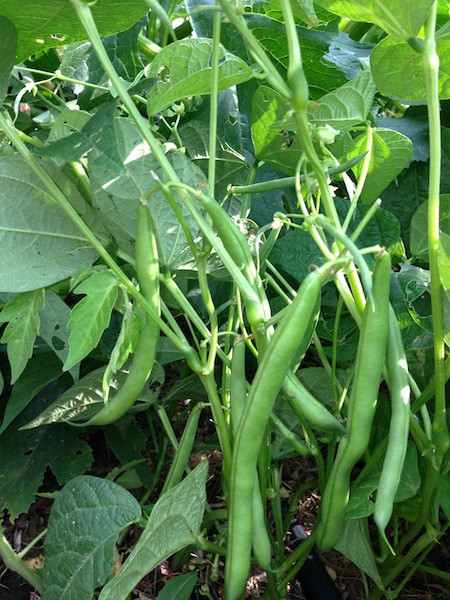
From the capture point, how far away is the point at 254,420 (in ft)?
1.90

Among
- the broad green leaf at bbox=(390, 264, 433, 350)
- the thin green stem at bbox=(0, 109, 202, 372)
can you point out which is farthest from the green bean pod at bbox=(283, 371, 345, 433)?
the broad green leaf at bbox=(390, 264, 433, 350)

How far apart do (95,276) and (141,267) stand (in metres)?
0.05

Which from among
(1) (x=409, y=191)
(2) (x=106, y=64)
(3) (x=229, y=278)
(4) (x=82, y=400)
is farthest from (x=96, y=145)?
(1) (x=409, y=191)

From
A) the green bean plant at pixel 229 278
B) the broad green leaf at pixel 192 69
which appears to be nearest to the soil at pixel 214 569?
the green bean plant at pixel 229 278

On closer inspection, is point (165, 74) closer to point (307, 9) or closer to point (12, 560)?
point (307, 9)

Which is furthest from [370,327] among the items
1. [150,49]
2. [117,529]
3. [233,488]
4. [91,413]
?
[150,49]

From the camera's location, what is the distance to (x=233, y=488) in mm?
630

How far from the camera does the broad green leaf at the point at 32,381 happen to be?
3.14 ft

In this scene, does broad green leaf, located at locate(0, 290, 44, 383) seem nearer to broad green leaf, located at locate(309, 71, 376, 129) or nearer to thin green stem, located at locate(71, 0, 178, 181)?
thin green stem, located at locate(71, 0, 178, 181)

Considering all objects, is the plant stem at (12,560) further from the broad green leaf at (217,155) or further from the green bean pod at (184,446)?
the broad green leaf at (217,155)

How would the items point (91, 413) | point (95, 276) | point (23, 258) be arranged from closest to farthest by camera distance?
point (95, 276) < point (23, 258) < point (91, 413)

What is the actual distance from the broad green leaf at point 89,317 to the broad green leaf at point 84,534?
196 millimetres

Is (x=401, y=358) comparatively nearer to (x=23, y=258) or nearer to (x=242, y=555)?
(x=242, y=555)

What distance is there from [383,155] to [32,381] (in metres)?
0.62
